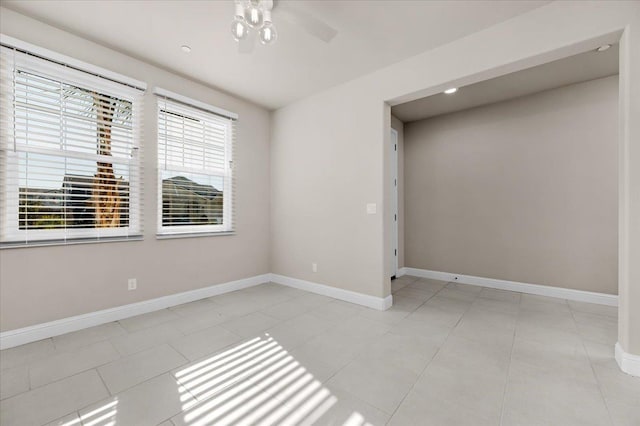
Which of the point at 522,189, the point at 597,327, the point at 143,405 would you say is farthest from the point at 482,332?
the point at 143,405

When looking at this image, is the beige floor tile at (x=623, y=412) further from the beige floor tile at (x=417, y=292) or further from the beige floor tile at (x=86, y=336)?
the beige floor tile at (x=86, y=336)

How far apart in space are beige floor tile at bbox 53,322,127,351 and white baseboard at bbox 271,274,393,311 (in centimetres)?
213

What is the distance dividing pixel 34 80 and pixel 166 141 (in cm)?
114

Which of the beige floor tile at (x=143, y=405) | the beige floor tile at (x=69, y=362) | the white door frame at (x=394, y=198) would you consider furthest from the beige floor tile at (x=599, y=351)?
the beige floor tile at (x=69, y=362)

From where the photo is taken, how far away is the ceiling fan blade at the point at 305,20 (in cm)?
189

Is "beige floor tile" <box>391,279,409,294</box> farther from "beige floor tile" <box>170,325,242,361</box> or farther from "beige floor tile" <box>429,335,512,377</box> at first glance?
"beige floor tile" <box>170,325,242,361</box>

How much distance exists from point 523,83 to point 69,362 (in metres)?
5.44

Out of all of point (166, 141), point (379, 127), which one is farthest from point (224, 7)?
point (379, 127)

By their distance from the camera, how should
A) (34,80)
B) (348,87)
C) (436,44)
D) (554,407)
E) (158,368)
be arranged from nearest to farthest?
1. (554,407)
2. (158,368)
3. (34,80)
4. (436,44)
5. (348,87)

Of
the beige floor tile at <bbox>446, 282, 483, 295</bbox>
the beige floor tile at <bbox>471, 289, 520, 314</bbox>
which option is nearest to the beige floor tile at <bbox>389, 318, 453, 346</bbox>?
the beige floor tile at <bbox>471, 289, 520, 314</bbox>

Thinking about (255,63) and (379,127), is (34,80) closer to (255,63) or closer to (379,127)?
(255,63)

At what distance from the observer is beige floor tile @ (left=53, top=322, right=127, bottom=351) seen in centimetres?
230

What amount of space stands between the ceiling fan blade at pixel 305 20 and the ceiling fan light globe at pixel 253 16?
0.72 feet

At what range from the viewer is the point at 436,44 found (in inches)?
106
